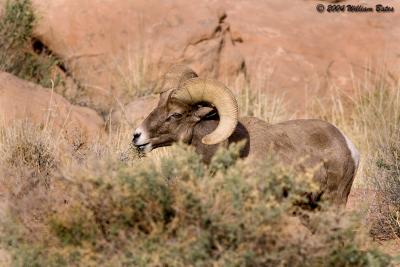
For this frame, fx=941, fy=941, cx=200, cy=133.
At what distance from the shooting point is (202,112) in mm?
8633

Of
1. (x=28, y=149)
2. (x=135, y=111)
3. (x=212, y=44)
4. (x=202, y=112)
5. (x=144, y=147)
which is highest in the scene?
(x=212, y=44)

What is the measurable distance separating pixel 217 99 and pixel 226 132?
321mm

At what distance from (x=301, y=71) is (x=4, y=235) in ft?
36.6

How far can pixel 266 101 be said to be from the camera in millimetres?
15094

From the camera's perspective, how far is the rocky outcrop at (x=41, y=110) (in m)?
12.1

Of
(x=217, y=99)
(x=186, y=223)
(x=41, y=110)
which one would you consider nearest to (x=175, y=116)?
(x=217, y=99)

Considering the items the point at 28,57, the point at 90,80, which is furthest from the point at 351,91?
the point at 28,57

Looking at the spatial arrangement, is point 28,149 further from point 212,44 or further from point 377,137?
point 212,44

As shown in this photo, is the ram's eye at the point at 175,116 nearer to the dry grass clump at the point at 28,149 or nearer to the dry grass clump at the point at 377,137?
the dry grass clump at the point at 28,149

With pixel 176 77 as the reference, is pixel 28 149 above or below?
below

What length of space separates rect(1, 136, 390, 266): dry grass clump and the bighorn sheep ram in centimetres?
189

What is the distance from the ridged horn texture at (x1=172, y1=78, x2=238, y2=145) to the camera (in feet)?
26.7

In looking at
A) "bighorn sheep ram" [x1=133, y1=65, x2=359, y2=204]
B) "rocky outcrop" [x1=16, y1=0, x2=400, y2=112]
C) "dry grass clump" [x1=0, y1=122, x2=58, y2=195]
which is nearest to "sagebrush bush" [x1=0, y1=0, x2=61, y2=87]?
"rocky outcrop" [x1=16, y1=0, x2=400, y2=112]

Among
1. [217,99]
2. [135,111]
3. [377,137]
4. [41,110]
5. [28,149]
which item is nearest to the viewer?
[217,99]
